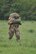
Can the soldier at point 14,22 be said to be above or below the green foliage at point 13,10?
above

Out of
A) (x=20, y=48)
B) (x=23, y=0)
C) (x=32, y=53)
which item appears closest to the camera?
(x=32, y=53)

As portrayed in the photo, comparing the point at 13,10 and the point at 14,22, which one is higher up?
the point at 14,22

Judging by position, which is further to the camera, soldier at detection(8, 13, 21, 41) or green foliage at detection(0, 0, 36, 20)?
green foliage at detection(0, 0, 36, 20)

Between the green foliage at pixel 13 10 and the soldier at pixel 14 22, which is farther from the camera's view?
the green foliage at pixel 13 10

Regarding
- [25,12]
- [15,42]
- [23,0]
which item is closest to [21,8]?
[25,12]

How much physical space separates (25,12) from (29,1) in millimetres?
6493

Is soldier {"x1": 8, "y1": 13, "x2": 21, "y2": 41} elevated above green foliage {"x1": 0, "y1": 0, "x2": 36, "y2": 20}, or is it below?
above

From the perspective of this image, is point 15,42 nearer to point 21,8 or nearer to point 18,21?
point 18,21

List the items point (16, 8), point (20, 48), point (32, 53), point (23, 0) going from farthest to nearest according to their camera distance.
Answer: point (23, 0)
point (16, 8)
point (20, 48)
point (32, 53)

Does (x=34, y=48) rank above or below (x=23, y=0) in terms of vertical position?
above

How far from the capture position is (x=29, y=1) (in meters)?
42.8

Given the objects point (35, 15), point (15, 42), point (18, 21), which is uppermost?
point (18, 21)

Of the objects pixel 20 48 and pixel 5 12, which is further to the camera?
pixel 5 12

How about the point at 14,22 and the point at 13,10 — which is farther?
the point at 13,10
